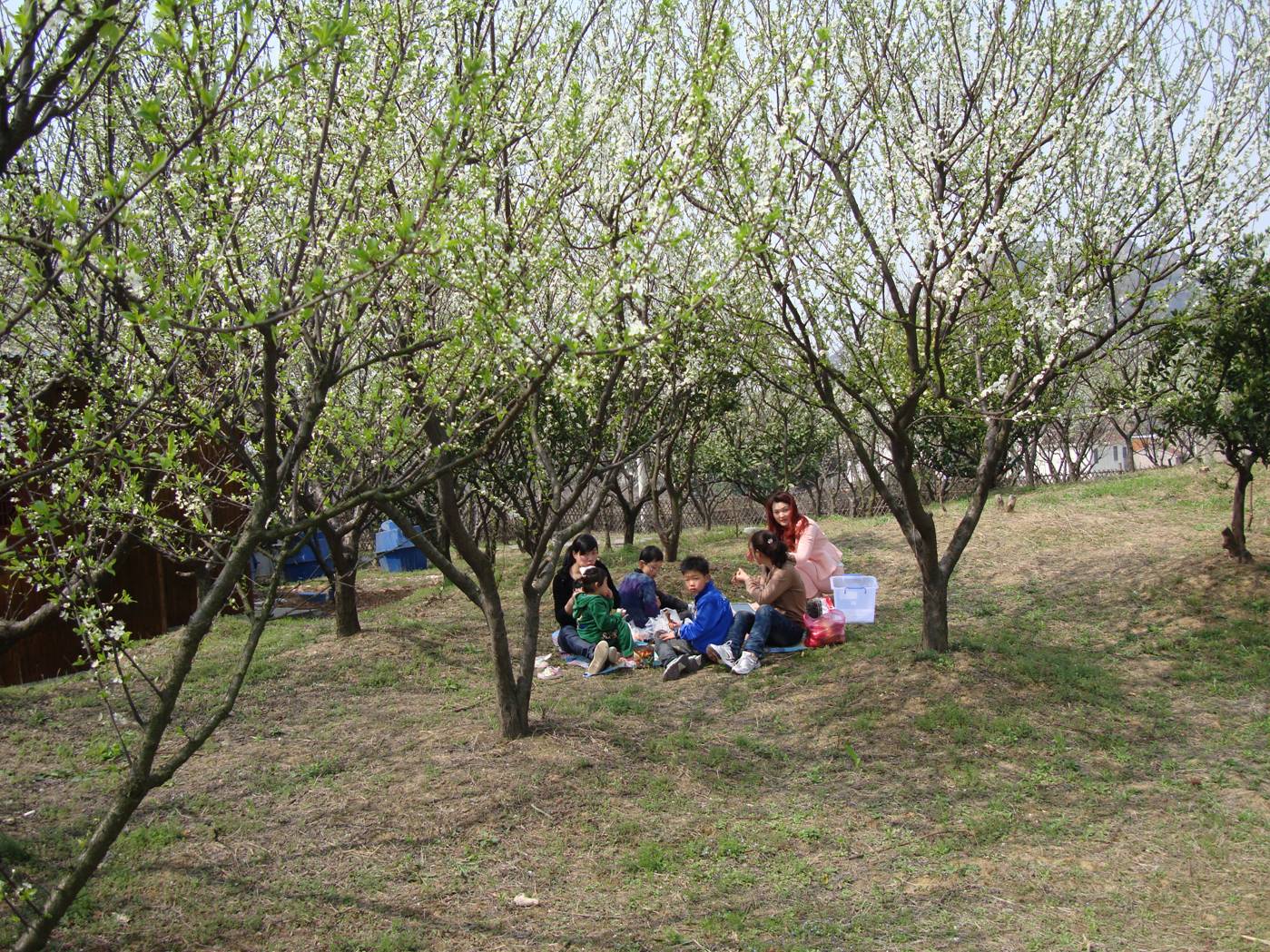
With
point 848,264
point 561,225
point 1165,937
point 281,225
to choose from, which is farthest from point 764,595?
point 281,225

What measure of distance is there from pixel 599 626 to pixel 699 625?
31.2 inches

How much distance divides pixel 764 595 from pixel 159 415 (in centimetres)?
447

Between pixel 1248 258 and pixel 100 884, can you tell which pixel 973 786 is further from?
pixel 1248 258

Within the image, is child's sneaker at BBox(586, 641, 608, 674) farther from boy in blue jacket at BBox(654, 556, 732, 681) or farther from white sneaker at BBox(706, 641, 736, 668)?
white sneaker at BBox(706, 641, 736, 668)

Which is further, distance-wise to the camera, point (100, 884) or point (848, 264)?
point (848, 264)

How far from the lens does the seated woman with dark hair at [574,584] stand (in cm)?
790

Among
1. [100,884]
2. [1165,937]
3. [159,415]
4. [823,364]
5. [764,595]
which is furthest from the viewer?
[764,595]

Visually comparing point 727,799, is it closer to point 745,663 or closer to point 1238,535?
point 745,663

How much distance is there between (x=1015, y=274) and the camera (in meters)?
6.53

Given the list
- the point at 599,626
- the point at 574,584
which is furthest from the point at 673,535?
the point at 599,626

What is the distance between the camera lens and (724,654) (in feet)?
23.9

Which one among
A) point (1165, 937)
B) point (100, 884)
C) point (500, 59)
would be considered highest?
point (500, 59)

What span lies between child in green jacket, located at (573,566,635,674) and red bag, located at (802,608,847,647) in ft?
4.62

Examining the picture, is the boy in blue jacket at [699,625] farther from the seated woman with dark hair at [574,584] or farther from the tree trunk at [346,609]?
the tree trunk at [346,609]
